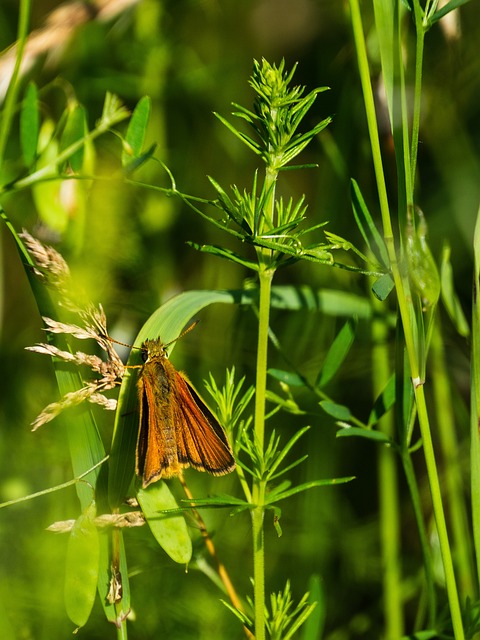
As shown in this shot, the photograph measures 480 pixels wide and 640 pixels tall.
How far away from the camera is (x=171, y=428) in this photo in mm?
713

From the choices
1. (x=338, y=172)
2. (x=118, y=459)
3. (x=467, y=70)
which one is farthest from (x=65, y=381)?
(x=467, y=70)

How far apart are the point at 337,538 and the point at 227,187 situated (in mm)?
811

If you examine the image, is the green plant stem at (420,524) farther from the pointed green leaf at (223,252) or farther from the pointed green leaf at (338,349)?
the pointed green leaf at (223,252)

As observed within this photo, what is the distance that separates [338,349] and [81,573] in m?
0.35

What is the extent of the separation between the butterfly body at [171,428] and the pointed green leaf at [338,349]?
0.15 metres

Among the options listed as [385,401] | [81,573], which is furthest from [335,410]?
[81,573]

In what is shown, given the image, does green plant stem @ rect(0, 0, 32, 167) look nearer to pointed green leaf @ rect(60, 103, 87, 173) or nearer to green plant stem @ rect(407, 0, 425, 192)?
pointed green leaf @ rect(60, 103, 87, 173)

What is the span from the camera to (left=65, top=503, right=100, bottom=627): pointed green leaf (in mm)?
612

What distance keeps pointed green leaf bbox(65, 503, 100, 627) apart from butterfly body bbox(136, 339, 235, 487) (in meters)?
0.07

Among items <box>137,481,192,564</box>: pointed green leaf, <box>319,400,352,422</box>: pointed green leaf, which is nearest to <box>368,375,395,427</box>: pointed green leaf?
<box>319,400,352,422</box>: pointed green leaf

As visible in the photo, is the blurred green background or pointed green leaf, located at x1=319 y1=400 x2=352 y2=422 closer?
pointed green leaf, located at x1=319 y1=400 x2=352 y2=422

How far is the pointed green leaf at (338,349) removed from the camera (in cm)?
75

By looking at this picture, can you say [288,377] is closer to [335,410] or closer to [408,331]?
[335,410]

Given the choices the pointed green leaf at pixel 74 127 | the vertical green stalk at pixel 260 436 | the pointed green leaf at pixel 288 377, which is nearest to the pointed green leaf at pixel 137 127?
the pointed green leaf at pixel 74 127
